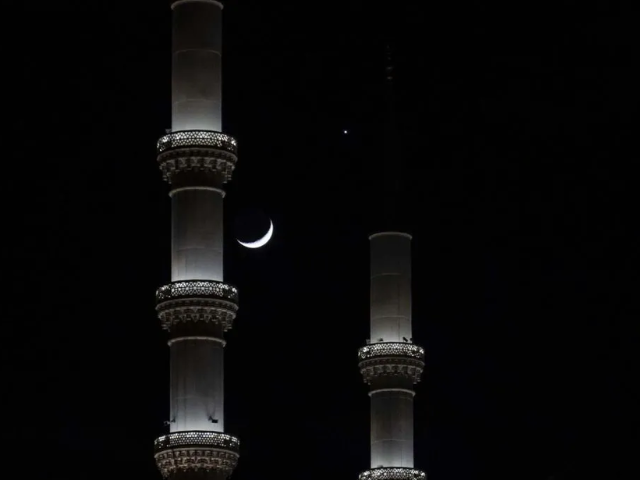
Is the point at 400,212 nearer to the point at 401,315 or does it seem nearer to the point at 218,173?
the point at 401,315

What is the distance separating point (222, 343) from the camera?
68.9 meters

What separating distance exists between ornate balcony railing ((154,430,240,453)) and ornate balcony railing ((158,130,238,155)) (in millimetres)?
8878

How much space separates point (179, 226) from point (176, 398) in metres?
5.36

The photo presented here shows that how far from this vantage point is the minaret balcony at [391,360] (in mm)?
79688

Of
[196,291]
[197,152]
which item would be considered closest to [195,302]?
[196,291]

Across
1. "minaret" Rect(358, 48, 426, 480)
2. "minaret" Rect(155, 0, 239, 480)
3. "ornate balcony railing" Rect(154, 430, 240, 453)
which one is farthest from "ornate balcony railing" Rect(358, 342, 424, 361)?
"ornate balcony railing" Rect(154, 430, 240, 453)

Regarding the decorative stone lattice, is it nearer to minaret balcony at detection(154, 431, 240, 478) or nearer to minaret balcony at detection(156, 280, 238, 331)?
minaret balcony at detection(154, 431, 240, 478)

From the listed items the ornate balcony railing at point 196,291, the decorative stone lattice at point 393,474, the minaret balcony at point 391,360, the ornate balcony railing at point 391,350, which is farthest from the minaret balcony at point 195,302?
the decorative stone lattice at point 393,474

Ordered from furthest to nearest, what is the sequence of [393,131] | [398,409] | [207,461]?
[393,131], [398,409], [207,461]

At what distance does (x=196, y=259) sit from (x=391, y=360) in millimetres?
12670

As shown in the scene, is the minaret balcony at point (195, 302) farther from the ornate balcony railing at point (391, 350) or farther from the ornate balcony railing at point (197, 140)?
the ornate balcony railing at point (391, 350)

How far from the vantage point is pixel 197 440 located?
220ft

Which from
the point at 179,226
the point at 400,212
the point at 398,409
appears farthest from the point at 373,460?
the point at 179,226

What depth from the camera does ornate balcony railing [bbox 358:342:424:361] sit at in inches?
3147
